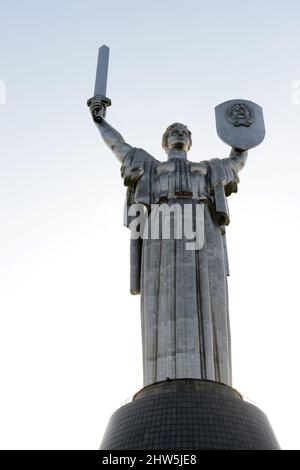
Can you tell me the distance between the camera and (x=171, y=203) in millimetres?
16016

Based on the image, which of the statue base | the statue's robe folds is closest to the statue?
the statue's robe folds

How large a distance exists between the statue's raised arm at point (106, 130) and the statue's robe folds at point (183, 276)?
1.12ft

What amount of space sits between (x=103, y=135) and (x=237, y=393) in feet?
26.1

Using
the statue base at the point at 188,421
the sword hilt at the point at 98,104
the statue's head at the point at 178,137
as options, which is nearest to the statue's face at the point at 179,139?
the statue's head at the point at 178,137

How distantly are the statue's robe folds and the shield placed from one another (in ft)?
2.52

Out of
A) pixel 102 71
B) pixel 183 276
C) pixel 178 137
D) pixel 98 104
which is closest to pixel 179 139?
pixel 178 137

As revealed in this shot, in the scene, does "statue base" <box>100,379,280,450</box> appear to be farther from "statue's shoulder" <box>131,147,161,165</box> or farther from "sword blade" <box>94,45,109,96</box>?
"sword blade" <box>94,45,109,96</box>

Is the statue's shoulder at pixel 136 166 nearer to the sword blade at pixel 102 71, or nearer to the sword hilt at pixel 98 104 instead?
the sword hilt at pixel 98 104

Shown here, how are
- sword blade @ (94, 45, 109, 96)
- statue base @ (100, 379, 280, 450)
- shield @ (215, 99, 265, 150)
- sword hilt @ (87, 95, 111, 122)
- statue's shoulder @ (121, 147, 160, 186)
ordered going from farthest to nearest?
sword blade @ (94, 45, 109, 96) → sword hilt @ (87, 95, 111, 122) → shield @ (215, 99, 265, 150) → statue's shoulder @ (121, 147, 160, 186) → statue base @ (100, 379, 280, 450)

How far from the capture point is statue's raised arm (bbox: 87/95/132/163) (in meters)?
17.3
